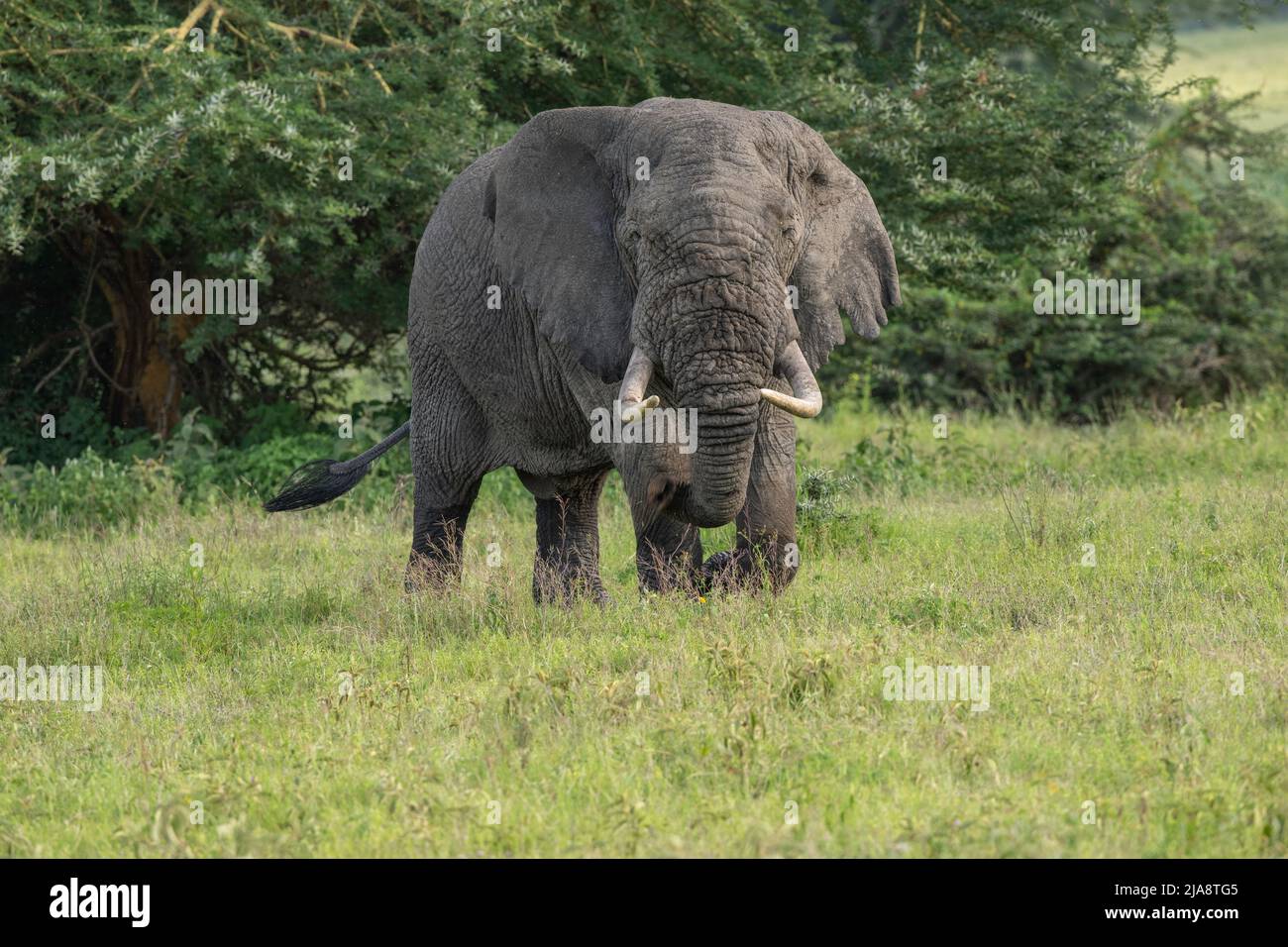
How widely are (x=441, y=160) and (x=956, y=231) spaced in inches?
149

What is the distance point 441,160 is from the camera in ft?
37.5

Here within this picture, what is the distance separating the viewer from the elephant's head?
21.1 feet

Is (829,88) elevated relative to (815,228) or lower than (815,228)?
elevated

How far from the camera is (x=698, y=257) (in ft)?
21.0

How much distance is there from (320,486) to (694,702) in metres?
4.43

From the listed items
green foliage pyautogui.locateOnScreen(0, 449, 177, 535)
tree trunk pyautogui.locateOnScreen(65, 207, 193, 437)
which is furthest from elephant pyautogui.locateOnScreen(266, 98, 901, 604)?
tree trunk pyautogui.locateOnScreen(65, 207, 193, 437)

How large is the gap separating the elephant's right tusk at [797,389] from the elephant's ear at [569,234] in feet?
2.20

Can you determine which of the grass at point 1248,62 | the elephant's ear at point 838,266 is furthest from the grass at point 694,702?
the grass at point 1248,62

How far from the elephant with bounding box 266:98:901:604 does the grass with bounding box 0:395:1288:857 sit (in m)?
0.39
